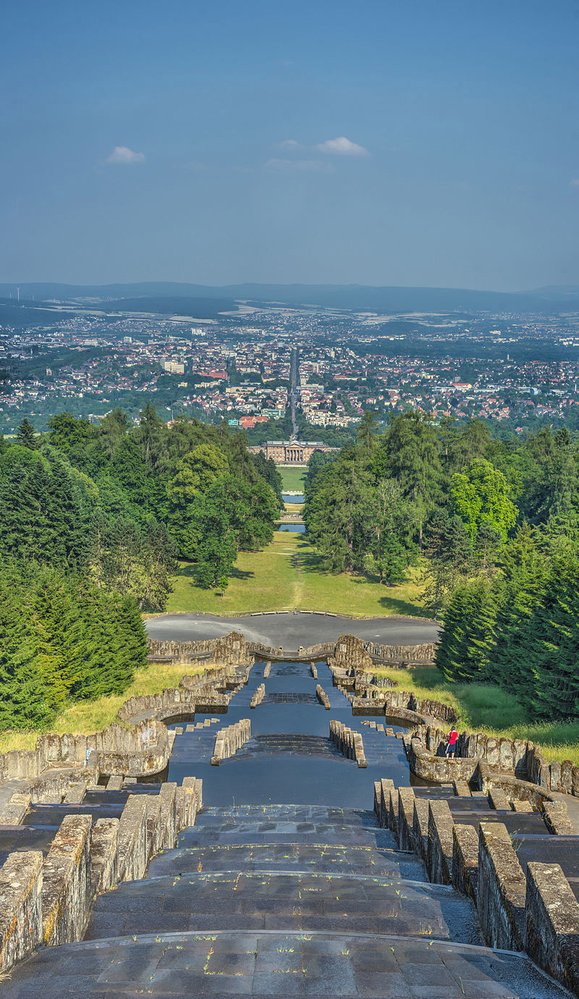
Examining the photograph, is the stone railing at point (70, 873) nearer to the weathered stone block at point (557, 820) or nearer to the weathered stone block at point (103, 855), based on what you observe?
the weathered stone block at point (103, 855)

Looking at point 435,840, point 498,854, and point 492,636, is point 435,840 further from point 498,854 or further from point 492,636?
point 492,636

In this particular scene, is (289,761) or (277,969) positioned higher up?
(277,969)

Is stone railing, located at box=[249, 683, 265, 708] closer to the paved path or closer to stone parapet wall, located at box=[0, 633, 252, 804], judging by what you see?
stone parapet wall, located at box=[0, 633, 252, 804]

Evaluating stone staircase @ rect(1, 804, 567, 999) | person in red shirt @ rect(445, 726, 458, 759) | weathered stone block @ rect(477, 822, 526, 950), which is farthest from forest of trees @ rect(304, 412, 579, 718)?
weathered stone block @ rect(477, 822, 526, 950)

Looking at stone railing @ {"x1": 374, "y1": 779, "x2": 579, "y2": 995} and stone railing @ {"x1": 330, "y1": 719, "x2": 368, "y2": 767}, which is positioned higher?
stone railing @ {"x1": 374, "y1": 779, "x2": 579, "y2": 995}

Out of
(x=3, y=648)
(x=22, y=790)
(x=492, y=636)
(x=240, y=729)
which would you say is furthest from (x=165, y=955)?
(x=492, y=636)

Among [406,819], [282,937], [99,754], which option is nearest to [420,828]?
[406,819]

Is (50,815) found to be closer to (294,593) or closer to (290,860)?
(290,860)
